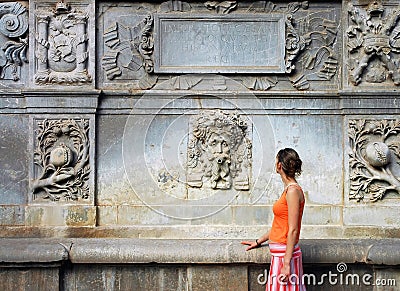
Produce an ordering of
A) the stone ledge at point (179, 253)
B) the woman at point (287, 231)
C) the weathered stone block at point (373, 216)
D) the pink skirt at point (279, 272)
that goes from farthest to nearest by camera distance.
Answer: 1. the weathered stone block at point (373, 216)
2. the stone ledge at point (179, 253)
3. the pink skirt at point (279, 272)
4. the woman at point (287, 231)

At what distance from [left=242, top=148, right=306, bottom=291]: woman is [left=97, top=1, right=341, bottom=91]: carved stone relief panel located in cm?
295

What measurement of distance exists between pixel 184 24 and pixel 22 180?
2932 millimetres

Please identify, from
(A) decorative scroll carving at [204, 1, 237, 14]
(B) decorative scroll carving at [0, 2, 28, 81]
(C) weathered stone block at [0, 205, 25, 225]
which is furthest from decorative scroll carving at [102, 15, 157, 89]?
(C) weathered stone block at [0, 205, 25, 225]

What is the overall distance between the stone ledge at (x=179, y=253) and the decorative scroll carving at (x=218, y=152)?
1.32 m

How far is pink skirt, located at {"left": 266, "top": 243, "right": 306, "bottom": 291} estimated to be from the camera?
626cm

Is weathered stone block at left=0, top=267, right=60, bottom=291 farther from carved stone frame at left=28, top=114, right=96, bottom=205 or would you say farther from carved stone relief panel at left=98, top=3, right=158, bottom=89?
carved stone relief panel at left=98, top=3, right=158, bottom=89

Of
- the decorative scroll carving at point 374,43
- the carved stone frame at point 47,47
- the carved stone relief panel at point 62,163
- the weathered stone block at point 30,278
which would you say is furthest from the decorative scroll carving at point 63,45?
the decorative scroll carving at point 374,43

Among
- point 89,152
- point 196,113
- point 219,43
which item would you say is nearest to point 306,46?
point 219,43

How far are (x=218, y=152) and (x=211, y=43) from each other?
1.45 m

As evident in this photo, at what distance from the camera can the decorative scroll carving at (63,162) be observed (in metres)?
8.78

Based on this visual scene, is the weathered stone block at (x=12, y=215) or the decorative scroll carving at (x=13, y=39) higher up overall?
the decorative scroll carving at (x=13, y=39)

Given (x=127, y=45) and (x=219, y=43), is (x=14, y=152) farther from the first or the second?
(x=219, y=43)

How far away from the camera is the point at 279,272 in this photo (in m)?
6.31

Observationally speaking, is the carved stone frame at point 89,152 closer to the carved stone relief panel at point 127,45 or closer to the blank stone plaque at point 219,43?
the carved stone relief panel at point 127,45
